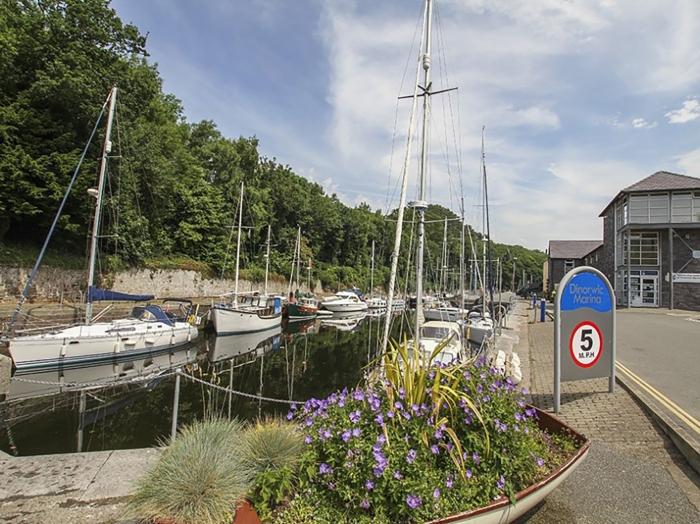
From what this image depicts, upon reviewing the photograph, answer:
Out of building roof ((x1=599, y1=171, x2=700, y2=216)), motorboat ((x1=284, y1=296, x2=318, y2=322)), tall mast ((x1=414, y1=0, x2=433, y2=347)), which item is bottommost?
motorboat ((x1=284, y1=296, x2=318, y2=322))

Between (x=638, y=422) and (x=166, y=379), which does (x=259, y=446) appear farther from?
(x=166, y=379)

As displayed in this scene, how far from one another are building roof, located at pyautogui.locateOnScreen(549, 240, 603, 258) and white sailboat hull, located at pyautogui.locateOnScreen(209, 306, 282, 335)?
47414 mm

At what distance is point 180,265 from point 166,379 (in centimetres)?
2203

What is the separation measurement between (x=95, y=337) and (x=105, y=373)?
1592mm

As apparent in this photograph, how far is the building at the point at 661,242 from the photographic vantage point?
3200 centimetres

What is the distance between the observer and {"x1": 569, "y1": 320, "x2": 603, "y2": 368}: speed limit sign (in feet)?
22.7

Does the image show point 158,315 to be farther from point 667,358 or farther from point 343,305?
point 343,305

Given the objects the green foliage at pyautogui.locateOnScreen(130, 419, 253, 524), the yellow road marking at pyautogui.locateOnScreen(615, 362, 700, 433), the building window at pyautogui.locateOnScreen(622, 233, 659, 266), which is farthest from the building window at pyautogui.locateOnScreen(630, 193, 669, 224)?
the green foliage at pyautogui.locateOnScreen(130, 419, 253, 524)

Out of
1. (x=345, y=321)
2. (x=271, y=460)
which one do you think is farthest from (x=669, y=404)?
(x=345, y=321)

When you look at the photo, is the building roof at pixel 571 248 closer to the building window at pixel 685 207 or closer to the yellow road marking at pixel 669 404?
the building window at pixel 685 207

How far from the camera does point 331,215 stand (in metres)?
65.9

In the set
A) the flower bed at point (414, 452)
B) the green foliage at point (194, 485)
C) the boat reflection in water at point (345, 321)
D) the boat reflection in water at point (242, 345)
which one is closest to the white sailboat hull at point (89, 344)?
the boat reflection in water at point (242, 345)

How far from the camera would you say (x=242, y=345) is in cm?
2259

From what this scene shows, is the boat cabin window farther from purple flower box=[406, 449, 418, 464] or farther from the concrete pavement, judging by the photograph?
purple flower box=[406, 449, 418, 464]
